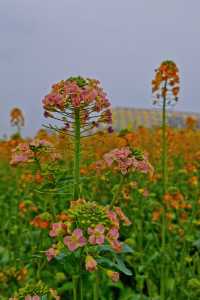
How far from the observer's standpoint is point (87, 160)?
15.9ft

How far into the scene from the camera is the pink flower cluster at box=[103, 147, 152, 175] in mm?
1379

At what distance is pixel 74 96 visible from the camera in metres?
1.29

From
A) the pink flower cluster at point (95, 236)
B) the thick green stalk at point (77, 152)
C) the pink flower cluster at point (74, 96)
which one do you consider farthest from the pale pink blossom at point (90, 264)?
the pink flower cluster at point (74, 96)

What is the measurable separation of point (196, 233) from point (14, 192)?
1982 mm

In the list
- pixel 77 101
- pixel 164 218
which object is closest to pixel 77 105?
pixel 77 101

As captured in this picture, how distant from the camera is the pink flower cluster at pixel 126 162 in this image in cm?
138

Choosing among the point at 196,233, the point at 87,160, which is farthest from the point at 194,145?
the point at 196,233

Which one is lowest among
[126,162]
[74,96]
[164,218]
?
[164,218]

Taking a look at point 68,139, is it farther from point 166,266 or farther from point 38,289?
point 166,266

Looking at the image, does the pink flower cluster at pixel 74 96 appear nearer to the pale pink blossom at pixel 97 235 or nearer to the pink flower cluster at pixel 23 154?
the pink flower cluster at pixel 23 154

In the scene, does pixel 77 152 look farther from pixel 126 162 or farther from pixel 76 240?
pixel 76 240

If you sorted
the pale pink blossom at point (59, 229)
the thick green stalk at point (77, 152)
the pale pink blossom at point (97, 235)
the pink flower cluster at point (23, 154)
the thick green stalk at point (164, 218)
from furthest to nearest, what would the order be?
the thick green stalk at point (164, 218)
the pink flower cluster at point (23, 154)
the thick green stalk at point (77, 152)
the pale pink blossom at point (59, 229)
the pale pink blossom at point (97, 235)

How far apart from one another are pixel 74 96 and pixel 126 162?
0.23 m

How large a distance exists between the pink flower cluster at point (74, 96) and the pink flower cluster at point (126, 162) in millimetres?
134
